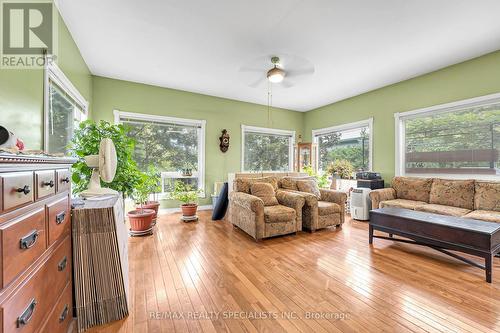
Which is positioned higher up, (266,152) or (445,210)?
(266,152)

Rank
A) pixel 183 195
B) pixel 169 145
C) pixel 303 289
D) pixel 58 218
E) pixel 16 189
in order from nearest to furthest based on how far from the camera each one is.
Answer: pixel 16 189 < pixel 58 218 < pixel 303 289 < pixel 183 195 < pixel 169 145

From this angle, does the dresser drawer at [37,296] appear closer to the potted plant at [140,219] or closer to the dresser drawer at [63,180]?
the dresser drawer at [63,180]

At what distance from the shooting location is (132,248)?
2762 millimetres

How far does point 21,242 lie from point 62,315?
2.37 feet

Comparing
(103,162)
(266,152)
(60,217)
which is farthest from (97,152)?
(266,152)

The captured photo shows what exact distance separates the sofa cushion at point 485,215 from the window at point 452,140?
0.77m

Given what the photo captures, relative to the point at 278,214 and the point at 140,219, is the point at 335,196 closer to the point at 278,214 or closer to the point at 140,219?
the point at 278,214

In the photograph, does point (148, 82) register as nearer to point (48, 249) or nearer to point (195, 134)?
point (195, 134)

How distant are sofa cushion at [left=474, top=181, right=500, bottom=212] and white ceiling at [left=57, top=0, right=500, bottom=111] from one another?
76.7 inches

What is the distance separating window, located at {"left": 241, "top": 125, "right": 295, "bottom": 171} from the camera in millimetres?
5680

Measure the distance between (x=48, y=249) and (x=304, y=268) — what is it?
2.10 metres

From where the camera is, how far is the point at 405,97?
4.14m

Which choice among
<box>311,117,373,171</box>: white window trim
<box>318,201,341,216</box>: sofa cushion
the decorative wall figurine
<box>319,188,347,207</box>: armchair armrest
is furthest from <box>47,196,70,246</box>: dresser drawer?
<box>311,117,373,171</box>: white window trim

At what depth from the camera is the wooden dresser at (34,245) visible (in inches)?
28.6
